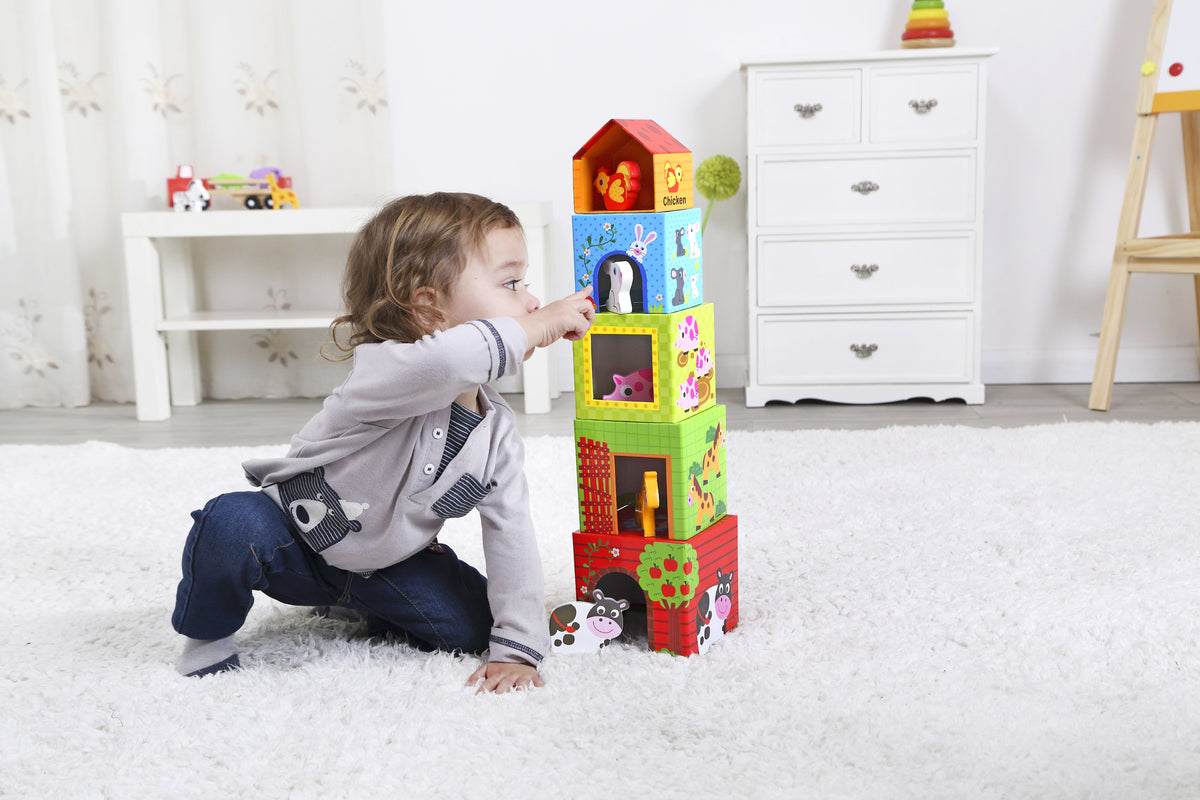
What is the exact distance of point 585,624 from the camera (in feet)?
3.52

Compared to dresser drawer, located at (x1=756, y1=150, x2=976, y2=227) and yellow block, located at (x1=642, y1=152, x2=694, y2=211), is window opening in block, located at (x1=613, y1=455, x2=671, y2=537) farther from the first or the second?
dresser drawer, located at (x1=756, y1=150, x2=976, y2=227)

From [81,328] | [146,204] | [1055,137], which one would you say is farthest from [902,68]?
[81,328]

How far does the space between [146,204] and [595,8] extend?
122 cm

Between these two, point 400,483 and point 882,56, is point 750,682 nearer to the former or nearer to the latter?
point 400,483

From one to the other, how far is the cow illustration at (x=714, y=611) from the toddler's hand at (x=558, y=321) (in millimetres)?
302

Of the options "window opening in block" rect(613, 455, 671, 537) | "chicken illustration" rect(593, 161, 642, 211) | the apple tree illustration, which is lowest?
the apple tree illustration

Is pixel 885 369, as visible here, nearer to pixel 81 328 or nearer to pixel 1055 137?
pixel 1055 137

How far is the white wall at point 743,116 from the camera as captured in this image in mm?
2549

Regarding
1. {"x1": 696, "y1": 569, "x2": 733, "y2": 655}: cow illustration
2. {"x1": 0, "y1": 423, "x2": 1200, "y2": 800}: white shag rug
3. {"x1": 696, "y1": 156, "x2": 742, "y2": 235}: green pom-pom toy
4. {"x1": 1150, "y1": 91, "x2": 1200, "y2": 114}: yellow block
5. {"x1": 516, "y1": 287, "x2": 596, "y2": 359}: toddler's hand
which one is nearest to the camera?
{"x1": 0, "y1": 423, "x2": 1200, "y2": 800}: white shag rug

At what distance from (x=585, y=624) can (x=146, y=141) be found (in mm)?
2084

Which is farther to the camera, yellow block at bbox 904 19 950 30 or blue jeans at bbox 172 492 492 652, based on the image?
yellow block at bbox 904 19 950 30

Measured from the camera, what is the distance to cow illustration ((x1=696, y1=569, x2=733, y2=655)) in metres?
1.07

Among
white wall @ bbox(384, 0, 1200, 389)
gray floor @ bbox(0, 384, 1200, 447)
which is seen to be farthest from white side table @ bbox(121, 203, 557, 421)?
white wall @ bbox(384, 0, 1200, 389)

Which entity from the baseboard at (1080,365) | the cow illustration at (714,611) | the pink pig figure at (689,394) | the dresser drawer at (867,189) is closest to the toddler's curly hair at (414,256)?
the pink pig figure at (689,394)
